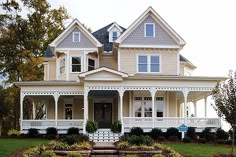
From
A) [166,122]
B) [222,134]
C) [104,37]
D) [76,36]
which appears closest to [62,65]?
[76,36]

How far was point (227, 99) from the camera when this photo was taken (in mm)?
22906

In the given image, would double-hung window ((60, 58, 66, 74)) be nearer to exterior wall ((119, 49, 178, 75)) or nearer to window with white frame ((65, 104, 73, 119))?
window with white frame ((65, 104, 73, 119))

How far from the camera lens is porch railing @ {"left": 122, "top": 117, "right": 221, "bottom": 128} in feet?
105

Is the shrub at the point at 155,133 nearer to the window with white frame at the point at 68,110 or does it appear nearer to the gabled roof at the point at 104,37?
the window with white frame at the point at 68,110

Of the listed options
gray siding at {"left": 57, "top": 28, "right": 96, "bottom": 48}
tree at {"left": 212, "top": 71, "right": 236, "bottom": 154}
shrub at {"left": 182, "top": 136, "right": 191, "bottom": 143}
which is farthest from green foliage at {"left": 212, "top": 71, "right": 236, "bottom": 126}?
gray siding at {"left": 57, "top": 28, "right": 96, "bottom": 48}

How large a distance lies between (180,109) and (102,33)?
994 centimetres

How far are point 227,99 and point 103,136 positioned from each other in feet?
34.9

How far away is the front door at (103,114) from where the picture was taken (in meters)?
35.9

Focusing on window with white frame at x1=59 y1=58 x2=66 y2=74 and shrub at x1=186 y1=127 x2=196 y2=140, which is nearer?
shrub at x1=186 y1=127 x2=196 y2=140

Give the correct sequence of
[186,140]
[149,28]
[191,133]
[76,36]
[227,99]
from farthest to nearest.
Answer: [76,36], [149,28], [191,133], [186,140], [227,99]

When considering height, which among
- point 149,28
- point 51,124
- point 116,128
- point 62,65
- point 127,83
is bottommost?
point 116,128

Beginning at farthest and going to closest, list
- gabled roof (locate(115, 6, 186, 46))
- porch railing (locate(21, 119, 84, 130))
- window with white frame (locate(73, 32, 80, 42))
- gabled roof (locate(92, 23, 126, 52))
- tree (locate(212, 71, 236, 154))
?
1. gabled roof (locate(92, 23, 126, 52))
2. window with white frame (locate(73, 32, 80, 42))
3. gabled roof (locate(115, 6, 186, 46))
4. porch railing (locate(21, 119, 84, 130))
5. tree (locate(212, 71, 236, 154))

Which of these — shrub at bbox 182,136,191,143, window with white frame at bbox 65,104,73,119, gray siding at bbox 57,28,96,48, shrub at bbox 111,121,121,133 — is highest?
gray siding at bbox 57,28,96,48

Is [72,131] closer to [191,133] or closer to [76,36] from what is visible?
[76,36]
